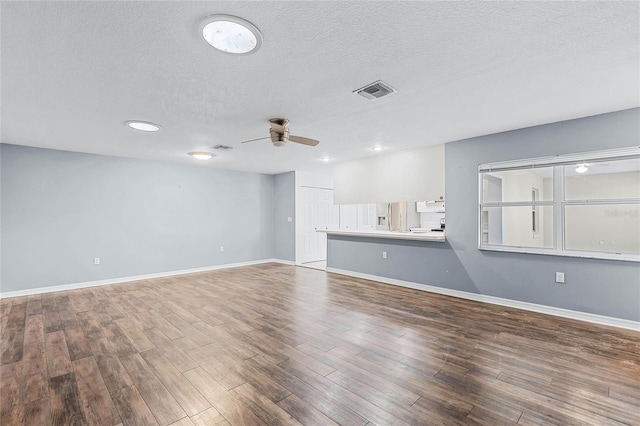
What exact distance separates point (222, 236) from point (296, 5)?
6190 mm

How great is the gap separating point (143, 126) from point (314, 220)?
193 inches

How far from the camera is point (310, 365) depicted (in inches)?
93.4

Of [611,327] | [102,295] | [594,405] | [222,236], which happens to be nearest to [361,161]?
[222,236]

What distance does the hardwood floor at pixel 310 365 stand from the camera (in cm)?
180

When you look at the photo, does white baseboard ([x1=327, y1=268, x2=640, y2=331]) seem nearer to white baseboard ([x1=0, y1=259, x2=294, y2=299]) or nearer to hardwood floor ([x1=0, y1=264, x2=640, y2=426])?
hardwood floor ([x1=0, y1=264, x2=640, y2=426])


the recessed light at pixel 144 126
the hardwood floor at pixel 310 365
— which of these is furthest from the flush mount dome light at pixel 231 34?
the hardwood floor at pixel 310 365

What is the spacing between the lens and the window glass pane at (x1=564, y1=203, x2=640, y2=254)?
3.21m

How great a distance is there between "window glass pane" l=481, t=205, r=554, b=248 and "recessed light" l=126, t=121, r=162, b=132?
4812mm

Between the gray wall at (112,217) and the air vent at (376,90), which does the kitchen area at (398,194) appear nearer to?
the air vent at (376,90)

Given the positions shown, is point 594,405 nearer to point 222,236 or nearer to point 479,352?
point 479,352

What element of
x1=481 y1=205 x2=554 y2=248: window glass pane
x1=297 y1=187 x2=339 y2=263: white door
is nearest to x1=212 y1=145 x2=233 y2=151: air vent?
x1=297 y1=187 x2=339 y2=263: white door

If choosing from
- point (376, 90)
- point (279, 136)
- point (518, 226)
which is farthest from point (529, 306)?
point (279, 136)

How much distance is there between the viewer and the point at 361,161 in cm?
586

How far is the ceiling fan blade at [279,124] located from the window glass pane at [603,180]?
141 inches
